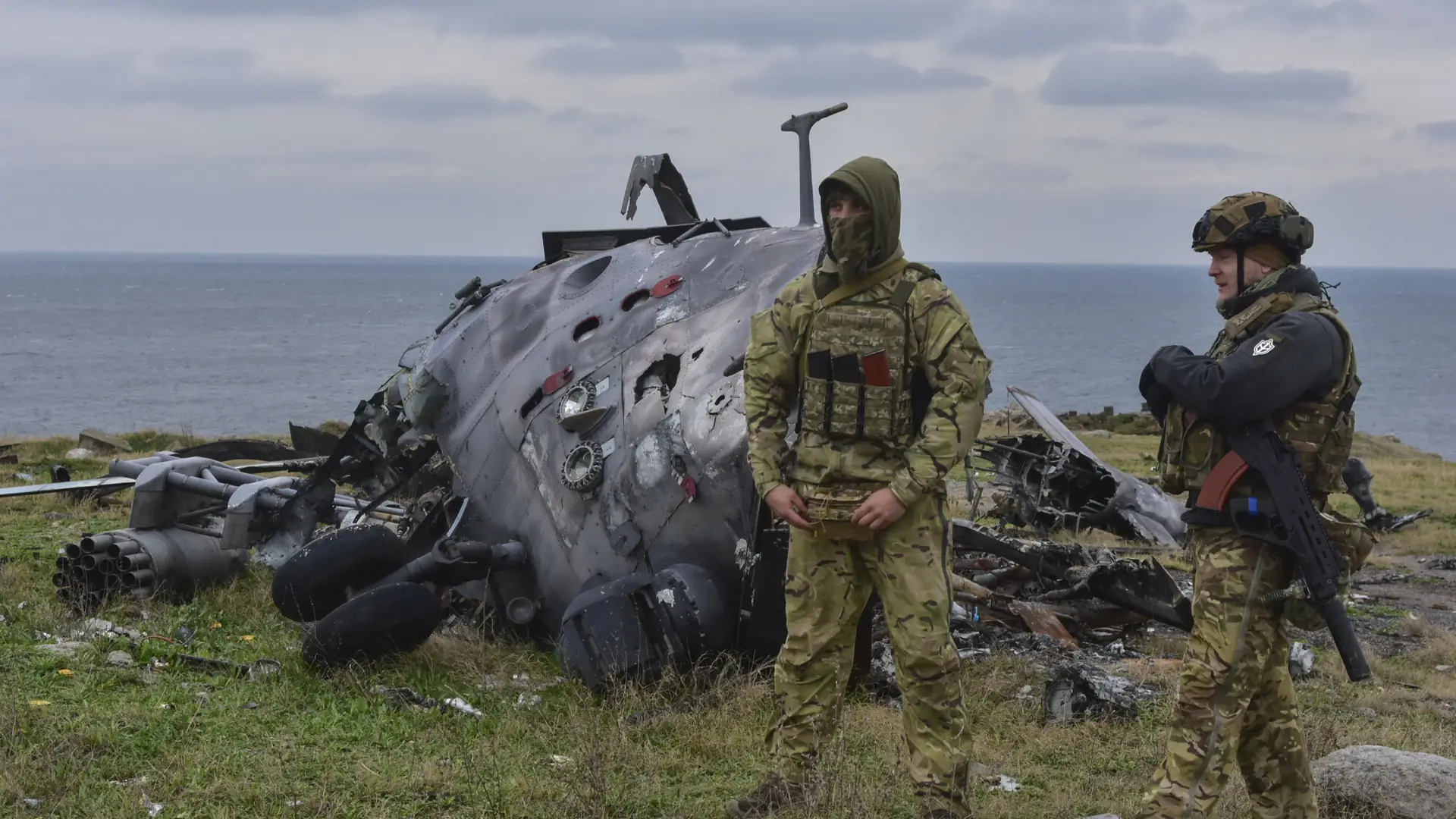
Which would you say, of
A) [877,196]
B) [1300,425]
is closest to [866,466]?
[877,196]

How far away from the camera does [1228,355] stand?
4914mm

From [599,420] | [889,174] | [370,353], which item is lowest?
[370,353]

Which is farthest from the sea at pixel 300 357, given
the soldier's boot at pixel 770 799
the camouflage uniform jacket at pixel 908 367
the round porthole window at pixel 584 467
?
the soldier's boot at pixel 770 799

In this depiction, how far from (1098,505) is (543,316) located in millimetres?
7076

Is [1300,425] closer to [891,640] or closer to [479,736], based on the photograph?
[891,640]

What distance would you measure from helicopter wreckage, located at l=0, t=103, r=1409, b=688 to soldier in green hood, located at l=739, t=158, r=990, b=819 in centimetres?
191

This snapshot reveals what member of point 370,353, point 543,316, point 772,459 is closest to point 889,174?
point 772,459

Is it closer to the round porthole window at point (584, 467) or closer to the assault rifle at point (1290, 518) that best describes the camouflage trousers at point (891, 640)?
the assault rifle at point (1290, 518)

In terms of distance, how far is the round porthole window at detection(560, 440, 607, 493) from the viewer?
27.0 feet

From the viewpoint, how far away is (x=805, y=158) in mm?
10359

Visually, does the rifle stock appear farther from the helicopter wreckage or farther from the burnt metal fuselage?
the burnt metal fuselage

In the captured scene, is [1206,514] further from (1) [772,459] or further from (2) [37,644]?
(2) [37,644]

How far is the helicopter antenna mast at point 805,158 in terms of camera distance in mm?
10133

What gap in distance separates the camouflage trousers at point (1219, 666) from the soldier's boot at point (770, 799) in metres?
1.30
